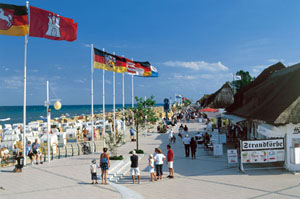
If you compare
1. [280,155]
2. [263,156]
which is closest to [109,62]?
[263,156]

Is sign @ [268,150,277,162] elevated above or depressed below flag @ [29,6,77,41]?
below

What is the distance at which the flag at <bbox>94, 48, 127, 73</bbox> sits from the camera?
68.1ft

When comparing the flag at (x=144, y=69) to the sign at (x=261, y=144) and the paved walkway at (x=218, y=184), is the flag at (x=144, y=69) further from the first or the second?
the sign at (x=261, y=144)

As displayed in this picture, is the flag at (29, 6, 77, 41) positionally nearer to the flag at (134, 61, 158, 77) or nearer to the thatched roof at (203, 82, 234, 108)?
the flag at (134, 61, 158, 77)

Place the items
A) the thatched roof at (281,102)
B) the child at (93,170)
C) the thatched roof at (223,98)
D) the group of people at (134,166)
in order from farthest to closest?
the thatched roof at (223,98), the thatched roof at (281,102), the group of people at (134,166), the child at (93,170)

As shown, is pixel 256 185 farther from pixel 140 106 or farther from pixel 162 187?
pixel 140 106

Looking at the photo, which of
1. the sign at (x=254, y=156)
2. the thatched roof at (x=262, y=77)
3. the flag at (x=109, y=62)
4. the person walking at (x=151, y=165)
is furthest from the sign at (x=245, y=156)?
the flag at (x=109, y=62)

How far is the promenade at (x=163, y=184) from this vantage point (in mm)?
10133

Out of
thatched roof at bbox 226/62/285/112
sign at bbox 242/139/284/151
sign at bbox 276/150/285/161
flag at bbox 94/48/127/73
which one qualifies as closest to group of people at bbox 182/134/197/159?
sign at bbox 242/139/284/151

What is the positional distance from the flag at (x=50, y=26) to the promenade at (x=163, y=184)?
7.43 meters

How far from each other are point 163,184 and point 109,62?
12862 mm

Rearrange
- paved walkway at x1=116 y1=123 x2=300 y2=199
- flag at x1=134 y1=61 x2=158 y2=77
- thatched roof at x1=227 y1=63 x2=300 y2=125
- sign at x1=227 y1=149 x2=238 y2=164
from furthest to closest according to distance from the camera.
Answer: flag at x1=134 y1=61 x2=158 y2=77 → sign at x1=227 y1=149 x2=238 y2=164 → thatched roof at x1=227 y1=63 x2=300 y2=125 → paved walkway at x1=116 y1=123 x2=300 y2=199

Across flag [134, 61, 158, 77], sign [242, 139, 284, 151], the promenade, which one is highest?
flag [134, 61, 158, 77]

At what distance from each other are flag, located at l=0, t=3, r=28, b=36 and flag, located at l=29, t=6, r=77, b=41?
43 cm
